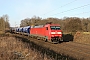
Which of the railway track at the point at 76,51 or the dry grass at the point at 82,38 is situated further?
the dry grass at the point at 82,38

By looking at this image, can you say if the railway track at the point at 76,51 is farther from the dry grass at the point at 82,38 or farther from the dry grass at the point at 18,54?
the dry grass at the point at 82,38

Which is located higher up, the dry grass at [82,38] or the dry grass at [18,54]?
the dry grass at [82,38]

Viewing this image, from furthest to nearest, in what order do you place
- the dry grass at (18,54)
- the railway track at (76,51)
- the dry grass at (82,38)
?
1. the dry grass at (82,38)
2. the railway track at (76,51)
3. the dry grass at (18,54)

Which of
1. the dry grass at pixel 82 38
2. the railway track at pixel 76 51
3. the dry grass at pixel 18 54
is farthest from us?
the dry grass at pixel 82 38

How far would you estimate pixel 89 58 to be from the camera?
50.1ft

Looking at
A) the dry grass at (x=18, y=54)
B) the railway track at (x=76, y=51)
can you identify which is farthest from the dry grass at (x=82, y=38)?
the dry grass at (x=18, y=54)

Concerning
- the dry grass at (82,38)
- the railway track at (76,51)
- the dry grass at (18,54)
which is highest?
the dry grass at (82,38)

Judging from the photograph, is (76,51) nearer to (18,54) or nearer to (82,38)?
(18,54)

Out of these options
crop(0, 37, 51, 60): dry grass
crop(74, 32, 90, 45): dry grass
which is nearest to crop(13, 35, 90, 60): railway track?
crop(0, 37, 51, 60): dry grass

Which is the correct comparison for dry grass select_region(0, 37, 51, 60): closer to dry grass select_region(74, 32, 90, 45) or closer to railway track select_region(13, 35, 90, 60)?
railway track select_region(13, 35, 90, 60)

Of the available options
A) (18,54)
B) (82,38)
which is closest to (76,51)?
(18,54)

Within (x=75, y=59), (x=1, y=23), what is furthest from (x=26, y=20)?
(x=75, y=59)

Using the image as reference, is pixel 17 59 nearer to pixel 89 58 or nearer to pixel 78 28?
pixel 89 58

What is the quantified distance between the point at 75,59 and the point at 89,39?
15516mm
